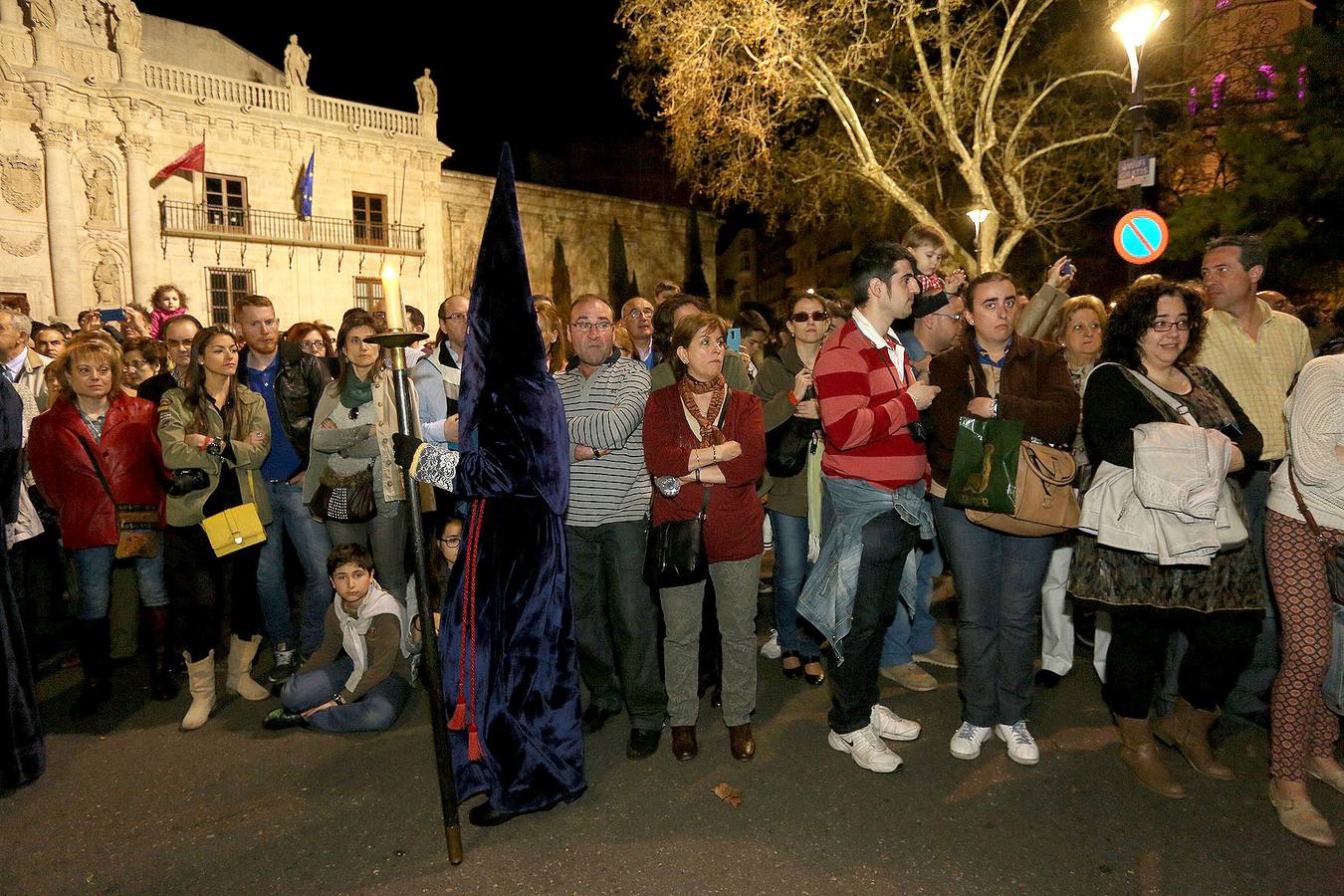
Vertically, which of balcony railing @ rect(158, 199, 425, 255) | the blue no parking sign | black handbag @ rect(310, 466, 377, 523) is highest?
balcony railing @ rect(158, 199, 425, 255)

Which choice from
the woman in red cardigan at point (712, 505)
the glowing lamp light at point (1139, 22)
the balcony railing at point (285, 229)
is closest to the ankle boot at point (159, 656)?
the woman in red cardigan at point (712, 505)

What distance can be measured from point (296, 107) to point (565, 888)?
87.8 ft

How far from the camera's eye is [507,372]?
3.05m

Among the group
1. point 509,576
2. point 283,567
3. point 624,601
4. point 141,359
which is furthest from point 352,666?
point 141,359

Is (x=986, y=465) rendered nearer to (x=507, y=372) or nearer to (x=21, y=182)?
(x=507, y=372)

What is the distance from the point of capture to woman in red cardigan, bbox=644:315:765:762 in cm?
376

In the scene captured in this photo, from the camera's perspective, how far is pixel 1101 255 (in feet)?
73.3

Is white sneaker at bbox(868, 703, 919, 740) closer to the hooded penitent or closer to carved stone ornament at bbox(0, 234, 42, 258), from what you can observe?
the hooded penitent

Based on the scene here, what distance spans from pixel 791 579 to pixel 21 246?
79.8ft

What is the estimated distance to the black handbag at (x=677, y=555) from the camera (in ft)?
12.0

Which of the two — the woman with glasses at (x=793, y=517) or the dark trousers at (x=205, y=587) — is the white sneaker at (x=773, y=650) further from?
the dark trousers at (x=205, y=587)

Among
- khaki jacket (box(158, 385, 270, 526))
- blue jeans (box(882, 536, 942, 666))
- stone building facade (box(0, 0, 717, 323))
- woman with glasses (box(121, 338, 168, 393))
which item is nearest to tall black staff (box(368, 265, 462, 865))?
khaki jacket (box(158, 385, 270, 526))

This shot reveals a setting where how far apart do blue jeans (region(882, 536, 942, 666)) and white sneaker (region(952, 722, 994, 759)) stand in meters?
0.82

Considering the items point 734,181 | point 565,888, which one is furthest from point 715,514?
point 734,181
